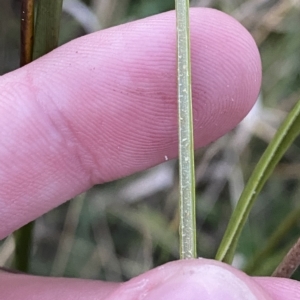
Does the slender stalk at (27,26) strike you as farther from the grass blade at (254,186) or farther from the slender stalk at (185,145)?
the grass blade at (254,186)

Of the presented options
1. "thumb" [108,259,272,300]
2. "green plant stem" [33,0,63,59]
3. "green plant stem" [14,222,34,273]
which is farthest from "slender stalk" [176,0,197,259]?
"green plant stem" [14,222,34,273]

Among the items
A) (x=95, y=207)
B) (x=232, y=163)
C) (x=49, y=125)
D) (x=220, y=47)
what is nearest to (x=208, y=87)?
(x=220, y=47)

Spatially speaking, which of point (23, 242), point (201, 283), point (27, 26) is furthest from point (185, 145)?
point (23, 242)

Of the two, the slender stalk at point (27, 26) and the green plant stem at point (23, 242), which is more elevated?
the slender stalk at point (27, 26)

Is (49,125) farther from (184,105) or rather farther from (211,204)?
(211,204)

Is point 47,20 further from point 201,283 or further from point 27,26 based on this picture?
point 201,283

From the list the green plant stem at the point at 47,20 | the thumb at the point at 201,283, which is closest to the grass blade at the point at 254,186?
the thumb at the point at 201,283
